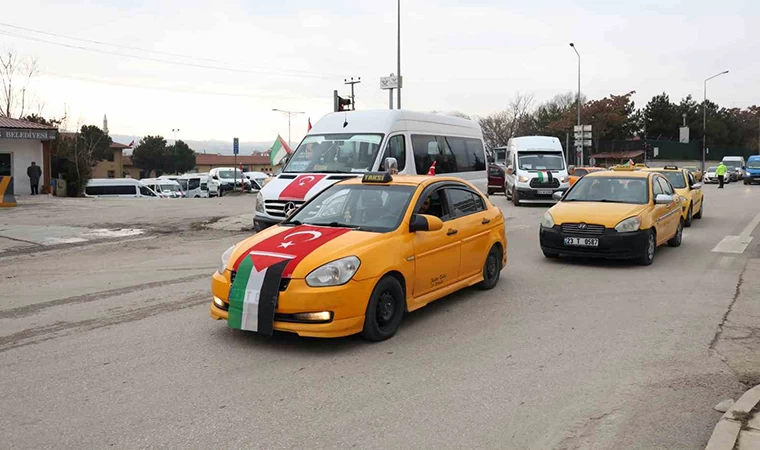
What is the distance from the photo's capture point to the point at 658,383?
17.0 feet

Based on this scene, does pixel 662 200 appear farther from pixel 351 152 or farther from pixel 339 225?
pixel 339 225

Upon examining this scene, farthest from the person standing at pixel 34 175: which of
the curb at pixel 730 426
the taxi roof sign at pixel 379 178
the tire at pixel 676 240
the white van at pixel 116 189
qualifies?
the curb at pixel 730 426

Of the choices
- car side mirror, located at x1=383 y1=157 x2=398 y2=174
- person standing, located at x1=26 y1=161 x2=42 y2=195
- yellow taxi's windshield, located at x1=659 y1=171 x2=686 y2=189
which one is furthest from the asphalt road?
person standing, located at x1=26 y1=161 x2=42 y2=195

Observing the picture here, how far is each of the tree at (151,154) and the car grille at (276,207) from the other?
8382 cm

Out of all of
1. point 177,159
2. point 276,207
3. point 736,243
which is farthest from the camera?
point 177,159

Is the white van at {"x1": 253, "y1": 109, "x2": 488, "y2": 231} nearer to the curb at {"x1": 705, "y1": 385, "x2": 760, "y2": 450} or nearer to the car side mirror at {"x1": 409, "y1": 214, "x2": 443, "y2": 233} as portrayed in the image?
the car side mirror at {"x1": 409, "y1": 214, "x2": 443, "y2": 233}

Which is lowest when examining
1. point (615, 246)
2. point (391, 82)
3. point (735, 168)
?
point (615, 246)

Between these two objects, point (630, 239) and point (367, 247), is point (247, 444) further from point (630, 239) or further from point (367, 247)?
point (630, 239)

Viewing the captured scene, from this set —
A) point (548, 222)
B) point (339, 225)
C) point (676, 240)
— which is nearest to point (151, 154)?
point (676, 240)

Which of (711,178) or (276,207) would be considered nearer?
(276,207)

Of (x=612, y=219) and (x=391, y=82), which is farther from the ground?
(x=391, y=82)

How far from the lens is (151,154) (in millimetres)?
90312

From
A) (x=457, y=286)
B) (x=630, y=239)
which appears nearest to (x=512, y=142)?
(x=630, y=239)

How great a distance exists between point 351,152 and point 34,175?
19900 millimetres
